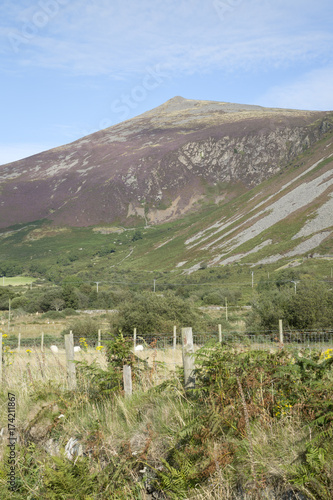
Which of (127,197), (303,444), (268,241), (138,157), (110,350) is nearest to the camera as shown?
(303,444)

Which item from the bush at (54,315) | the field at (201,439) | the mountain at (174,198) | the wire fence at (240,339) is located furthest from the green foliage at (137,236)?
the field at (201,439)

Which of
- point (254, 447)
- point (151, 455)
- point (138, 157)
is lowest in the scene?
point (151, 455)

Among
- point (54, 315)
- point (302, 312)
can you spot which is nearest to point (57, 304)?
point (54, 315)

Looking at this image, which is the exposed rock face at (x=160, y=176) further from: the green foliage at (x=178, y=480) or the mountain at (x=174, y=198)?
the green foliage at (x=178, y=480)

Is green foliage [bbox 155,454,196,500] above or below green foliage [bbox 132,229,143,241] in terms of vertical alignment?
above

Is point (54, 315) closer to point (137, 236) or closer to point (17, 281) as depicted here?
point (17, 281)

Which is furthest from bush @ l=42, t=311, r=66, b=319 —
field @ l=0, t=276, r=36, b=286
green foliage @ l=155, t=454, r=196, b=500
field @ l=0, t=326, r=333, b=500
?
field @ l=0, t=276, r=36, b=286

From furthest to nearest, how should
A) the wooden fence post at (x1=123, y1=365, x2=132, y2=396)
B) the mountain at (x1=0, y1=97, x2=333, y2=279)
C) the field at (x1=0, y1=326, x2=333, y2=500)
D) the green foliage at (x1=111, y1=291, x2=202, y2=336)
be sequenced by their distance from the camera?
the mountain at (x1=0, y1=97, x2=333, y2=279) → the green foliage at (x1=111, y1=291, x2=202, y2=336) → the wooden fence post at (x1=123, y1=365, x2=132, y2=396) → the field at (x1=0, y1=326, x2=333, y2=500)

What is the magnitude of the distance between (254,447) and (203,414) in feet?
2.72

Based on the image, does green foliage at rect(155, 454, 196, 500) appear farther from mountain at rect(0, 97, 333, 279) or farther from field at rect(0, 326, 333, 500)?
mountain at rect(0, 97, 333, 279)

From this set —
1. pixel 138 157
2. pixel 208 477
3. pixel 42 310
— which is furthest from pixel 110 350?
pixel 138 157

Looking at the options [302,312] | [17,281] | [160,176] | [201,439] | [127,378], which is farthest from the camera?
[160,176]

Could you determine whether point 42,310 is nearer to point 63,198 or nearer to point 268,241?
point 268,241

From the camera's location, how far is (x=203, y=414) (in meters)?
5.18
